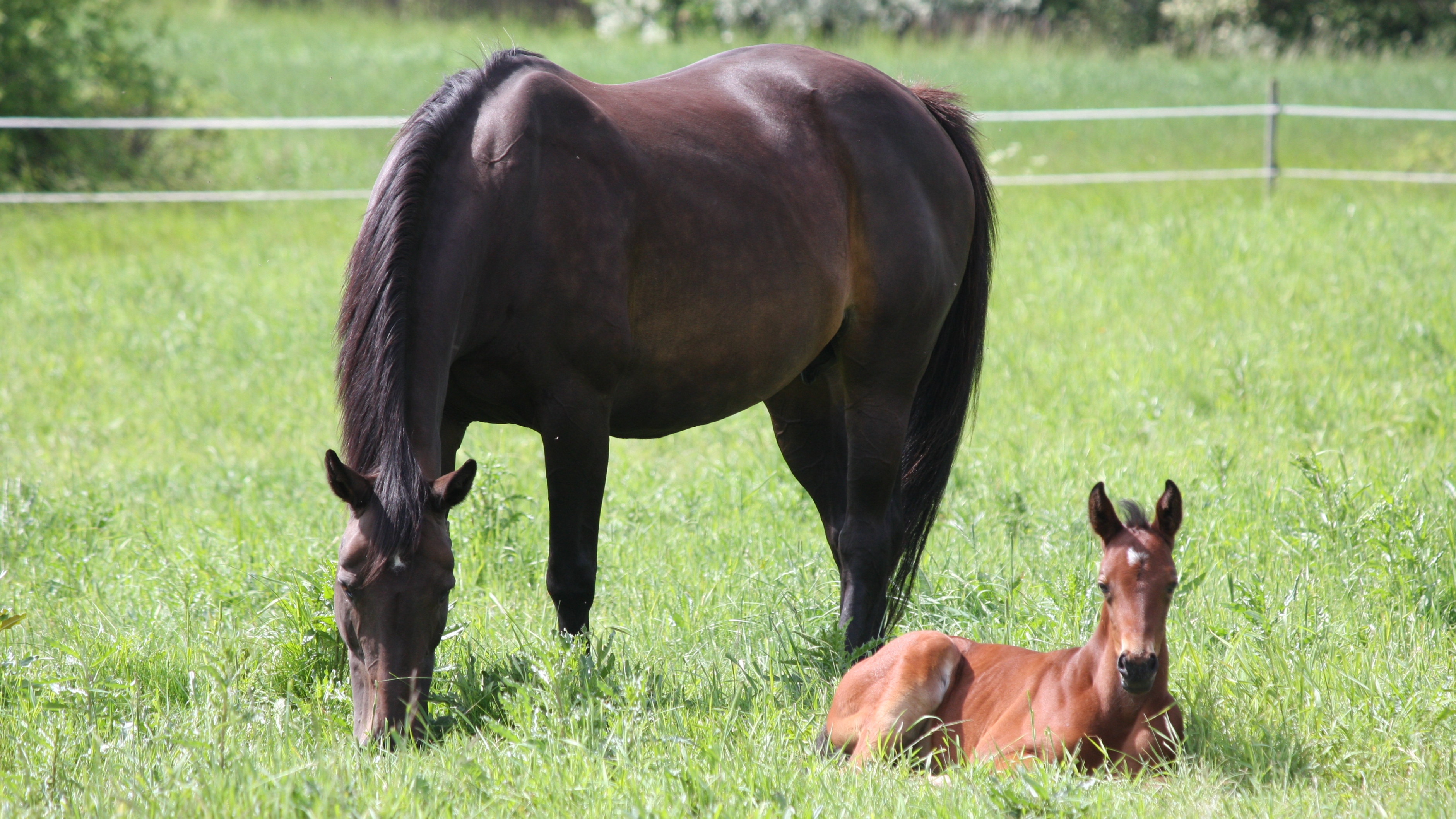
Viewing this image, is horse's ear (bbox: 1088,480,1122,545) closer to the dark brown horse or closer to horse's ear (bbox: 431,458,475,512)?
the dark brown horse

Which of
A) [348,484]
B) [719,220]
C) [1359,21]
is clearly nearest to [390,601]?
[348,484]

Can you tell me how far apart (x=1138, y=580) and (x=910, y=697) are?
69 centimetres

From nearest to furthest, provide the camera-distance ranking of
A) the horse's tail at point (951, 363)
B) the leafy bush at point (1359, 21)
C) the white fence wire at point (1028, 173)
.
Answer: the horse's tail at point (951, 363) < the white fence wire at point (1028, 173) < the leafy bush at point (1359, 21)

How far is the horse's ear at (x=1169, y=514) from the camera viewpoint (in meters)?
A: 2.75

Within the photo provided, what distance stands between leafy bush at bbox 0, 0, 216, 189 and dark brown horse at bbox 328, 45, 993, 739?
1082 centimetres

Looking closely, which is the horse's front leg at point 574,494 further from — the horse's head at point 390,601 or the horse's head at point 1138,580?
the horse's head at point 1138,580

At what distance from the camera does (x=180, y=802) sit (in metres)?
2.54

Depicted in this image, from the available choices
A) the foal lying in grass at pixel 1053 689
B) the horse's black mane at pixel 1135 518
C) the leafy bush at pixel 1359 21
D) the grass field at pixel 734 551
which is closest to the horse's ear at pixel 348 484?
the grass field at pixel 734 551

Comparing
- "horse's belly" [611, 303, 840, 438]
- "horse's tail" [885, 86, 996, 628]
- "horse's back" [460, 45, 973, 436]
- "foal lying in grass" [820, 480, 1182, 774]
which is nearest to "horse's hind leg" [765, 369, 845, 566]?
"horse's tail" [885, 86, 996, 628]

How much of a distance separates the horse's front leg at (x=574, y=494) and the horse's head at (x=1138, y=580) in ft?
4.40

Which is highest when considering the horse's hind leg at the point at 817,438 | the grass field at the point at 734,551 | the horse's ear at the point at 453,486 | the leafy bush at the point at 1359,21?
the leafy bush at the point at 1359,21

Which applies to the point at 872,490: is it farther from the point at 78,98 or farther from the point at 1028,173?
the point at 78,98

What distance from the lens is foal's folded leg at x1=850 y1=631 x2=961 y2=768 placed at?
9.92 ft

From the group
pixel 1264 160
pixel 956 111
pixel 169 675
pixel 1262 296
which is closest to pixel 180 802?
pixel 169 675
